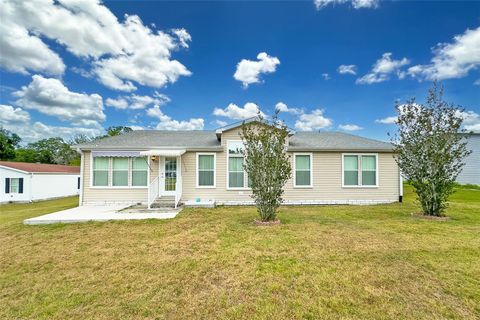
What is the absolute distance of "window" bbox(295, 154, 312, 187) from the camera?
39.4ft

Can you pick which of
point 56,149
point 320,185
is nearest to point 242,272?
point 320,185

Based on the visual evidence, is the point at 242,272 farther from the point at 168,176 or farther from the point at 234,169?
the point at 168,176

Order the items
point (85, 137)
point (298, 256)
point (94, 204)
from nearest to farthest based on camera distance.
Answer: point (298, 256), point (94, 204), point (85, 137)

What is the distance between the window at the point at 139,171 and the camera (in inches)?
455

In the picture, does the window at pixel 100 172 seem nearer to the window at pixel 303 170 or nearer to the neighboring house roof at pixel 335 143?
the neighboring house roof at pixel 335 143

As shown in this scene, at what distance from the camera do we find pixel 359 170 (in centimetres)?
1211

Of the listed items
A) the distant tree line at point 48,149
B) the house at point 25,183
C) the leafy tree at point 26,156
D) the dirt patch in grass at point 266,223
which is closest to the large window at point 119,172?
the dirt patch in grass at point 266,223

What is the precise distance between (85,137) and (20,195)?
3884 centimetres

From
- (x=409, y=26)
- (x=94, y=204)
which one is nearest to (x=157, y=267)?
(x=94, y=204)

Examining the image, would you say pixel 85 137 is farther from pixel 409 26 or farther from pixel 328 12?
pixel 409 26

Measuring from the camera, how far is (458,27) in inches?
535

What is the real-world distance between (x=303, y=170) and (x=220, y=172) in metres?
4.34

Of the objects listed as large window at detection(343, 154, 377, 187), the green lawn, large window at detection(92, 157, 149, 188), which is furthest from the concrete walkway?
large window at detection(343, 154, 377, 187)

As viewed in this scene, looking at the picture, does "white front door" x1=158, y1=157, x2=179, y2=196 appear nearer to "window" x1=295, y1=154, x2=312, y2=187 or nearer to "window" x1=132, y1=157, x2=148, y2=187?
"window" x1=132, y1=157, x2=148, y2=187
